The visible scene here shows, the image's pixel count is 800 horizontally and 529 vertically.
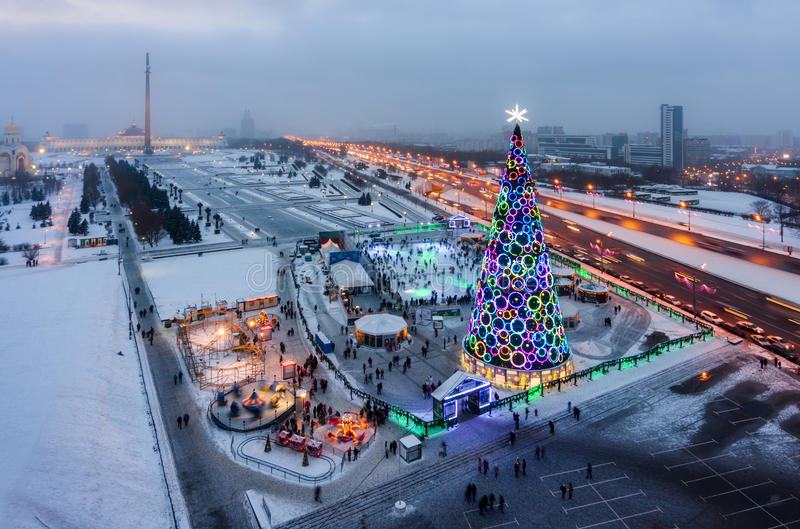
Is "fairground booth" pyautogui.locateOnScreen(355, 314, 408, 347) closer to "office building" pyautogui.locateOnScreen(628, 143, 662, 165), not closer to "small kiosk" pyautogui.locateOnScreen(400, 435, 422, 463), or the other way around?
"small kiosk" pyautogui.locateOnScreen(400, 435, 422, 463)

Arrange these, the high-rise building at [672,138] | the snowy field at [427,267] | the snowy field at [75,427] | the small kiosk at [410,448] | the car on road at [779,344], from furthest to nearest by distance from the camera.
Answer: the high-rise building at [672,138] < the snowy field at [427,267] < the car on road at [779,344] < the small kiosk at [410,448] < the snowy field at [75,427]

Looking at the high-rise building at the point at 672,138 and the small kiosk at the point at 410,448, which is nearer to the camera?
the small kiosk at the point at 410,448

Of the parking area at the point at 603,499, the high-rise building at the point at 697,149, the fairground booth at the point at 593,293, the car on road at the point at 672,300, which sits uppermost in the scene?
the high-rise building at the point at 697,149

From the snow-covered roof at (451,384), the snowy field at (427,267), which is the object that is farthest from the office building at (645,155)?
the snow-covered roof at (451,384)

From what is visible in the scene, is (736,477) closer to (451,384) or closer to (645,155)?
(451,384)

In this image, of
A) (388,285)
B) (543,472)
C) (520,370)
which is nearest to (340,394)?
(520,370)

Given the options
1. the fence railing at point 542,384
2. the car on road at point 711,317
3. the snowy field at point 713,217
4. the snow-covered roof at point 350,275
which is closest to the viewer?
the fence railing at point 542,384

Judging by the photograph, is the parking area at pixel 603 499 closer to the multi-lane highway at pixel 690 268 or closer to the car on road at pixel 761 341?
the car on road at pixel 761 341
